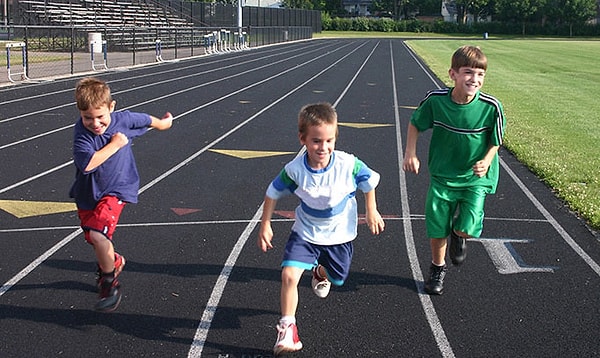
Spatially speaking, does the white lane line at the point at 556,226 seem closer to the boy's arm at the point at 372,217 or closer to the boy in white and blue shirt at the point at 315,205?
the boy's arm at the point at 372,217

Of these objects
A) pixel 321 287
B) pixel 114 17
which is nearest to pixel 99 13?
pixel 114 17

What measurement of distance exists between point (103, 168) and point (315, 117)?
1.58m

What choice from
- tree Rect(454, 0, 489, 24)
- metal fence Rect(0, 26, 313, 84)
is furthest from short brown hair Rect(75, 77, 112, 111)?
tree Rect(454, 0, 489, 24)

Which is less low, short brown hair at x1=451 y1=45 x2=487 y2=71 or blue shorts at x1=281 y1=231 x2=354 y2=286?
short brown hair at x1=451 y1=45 x2=487 y2=71

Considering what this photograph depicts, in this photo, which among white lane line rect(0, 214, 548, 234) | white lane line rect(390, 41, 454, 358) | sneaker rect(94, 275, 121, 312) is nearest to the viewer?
white lane line rect(390, 41, 454, 358)

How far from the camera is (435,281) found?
18.1 ft

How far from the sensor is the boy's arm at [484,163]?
17.2 ft

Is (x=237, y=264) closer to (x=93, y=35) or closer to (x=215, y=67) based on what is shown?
(x=215, y=67)

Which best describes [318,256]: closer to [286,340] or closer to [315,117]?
[286,340]

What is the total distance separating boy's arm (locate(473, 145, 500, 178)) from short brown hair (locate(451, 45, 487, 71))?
0.58 metres

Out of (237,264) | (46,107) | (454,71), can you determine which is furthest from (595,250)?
(46,107)

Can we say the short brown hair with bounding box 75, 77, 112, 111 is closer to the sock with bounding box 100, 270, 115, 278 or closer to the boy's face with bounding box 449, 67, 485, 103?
the sock with bounding box 100, 270, 115, 278

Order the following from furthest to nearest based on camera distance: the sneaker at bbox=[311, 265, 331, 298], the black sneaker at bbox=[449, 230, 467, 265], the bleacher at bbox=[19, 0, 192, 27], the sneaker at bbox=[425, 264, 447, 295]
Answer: the bleacher at bbox=[19, 0, 192, 27], the black sneaker at bbox=[449, 230, 467, 265], the sneaker at bbox=[425, 264, 447, 295], the sneaker at bbox=[311, 265, 331, 298]

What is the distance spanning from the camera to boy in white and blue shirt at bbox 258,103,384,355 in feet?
14.1
